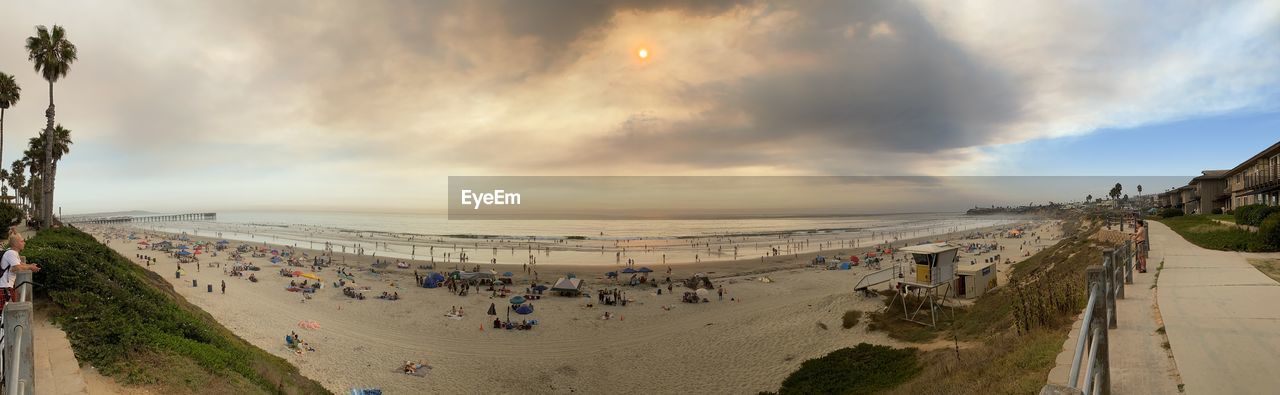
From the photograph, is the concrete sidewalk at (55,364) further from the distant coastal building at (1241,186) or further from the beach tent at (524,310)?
the distant coastal building at (1241,186)

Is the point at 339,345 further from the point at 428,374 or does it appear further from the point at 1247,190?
the point at 1247,190

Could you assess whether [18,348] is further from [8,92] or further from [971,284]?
[8,92]

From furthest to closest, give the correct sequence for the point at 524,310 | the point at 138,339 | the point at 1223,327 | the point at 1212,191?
the point at 1212,191, the point at 524,310, the point at 138,339, the point at 1223,327

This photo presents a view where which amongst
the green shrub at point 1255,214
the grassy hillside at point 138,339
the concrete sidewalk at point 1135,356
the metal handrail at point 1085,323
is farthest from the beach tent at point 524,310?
the green shrub at point 1255,214

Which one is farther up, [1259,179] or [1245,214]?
[1259,179]

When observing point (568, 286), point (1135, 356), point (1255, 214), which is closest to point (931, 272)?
point (1255, 214)

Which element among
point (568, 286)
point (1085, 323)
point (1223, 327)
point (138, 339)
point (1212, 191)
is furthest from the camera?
point (1212, 191)
